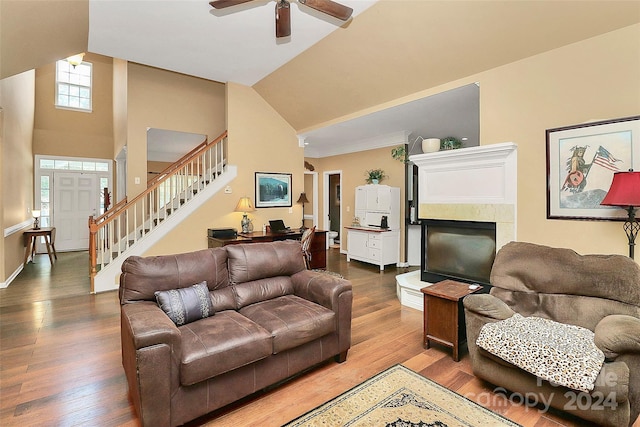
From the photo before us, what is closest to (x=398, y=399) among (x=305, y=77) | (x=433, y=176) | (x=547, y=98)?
(x=433, y=176)

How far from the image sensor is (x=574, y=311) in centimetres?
236

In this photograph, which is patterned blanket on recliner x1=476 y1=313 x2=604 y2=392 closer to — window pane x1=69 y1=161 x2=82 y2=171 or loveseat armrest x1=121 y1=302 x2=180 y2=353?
loveseat armrest x1=121 y1=302 x2=180 y2=353

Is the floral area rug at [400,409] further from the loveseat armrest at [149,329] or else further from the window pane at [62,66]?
the window pane at [62,66]

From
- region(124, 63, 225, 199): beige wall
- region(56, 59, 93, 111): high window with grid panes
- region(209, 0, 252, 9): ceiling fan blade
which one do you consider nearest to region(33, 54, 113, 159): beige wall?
region(56, 59, 93, 111): high window with grid panes

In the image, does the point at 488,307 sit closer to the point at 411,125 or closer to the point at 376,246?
the point at 376,246

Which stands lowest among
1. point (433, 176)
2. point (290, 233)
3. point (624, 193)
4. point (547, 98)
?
point (290, 233)

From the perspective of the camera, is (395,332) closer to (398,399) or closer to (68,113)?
(398,399)

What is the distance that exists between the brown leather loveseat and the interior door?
765cm

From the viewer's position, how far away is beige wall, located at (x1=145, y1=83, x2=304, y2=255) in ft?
17.5

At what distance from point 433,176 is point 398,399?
2782mm

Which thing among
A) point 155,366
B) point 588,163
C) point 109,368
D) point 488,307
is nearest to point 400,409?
point 488,307

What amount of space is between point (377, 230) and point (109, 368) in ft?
15.5

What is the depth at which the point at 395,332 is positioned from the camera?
322 centimetres

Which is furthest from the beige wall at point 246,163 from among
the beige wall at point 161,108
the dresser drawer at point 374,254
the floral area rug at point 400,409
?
the floral area rug at point 400,409
